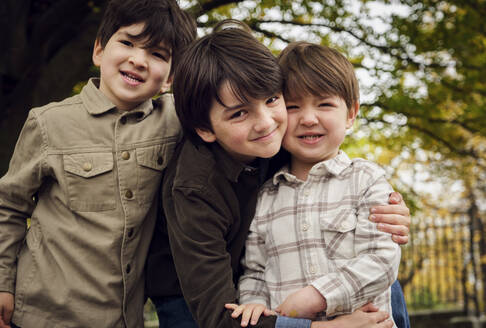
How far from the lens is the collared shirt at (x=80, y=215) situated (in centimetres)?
195

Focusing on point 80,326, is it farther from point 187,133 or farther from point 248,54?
point 248,54

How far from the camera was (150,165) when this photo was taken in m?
2.06

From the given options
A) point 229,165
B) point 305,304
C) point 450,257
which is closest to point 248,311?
point 305,304

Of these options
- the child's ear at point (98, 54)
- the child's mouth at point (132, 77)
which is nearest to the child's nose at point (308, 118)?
the child's mouth at point (132, 77)

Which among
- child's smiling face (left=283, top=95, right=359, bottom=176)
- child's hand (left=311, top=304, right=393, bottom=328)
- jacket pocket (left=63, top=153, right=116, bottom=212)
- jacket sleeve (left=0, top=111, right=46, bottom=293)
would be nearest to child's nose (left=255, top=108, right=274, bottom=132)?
child's smiling face (left=283, top=95, right=359, bottom=176)

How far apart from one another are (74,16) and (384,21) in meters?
3.23

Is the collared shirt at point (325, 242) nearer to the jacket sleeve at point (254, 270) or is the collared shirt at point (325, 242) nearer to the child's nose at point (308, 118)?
the jacket sleeve at point (254, 270)

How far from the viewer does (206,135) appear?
1.97m

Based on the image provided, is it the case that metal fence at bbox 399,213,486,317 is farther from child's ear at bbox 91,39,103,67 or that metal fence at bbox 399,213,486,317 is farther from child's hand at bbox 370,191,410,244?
child's ear at bbox 91,39,103,67

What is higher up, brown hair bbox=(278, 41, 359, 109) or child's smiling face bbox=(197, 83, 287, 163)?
brown hair bbox=(278, 41, 359, 109)

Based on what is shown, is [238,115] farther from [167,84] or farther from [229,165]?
Result: [167,84]

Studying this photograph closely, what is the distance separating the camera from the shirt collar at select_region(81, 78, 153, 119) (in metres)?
2.09

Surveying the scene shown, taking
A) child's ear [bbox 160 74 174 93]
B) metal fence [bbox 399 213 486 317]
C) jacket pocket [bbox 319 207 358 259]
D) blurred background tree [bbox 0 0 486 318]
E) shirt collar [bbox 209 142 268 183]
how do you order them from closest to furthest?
jacket pocket [bbox 319 207 358 259]
shirt collar [bbox 209 142 268 183]
child's ear [bbox 160 74 174 93]
blurred background tree [bbox 0 0 486 318]
metal fence [bbox 399 213 486 317]

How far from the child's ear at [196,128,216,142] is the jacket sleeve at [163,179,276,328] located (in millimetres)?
240
